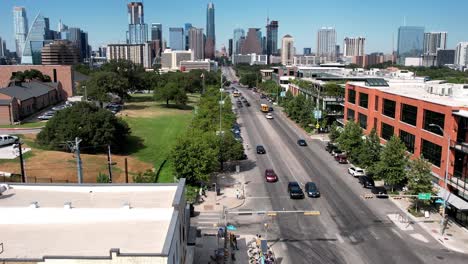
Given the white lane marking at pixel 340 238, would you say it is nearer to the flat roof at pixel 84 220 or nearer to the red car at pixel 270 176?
the flat roof at pixel 84 220

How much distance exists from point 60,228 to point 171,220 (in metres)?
5.81

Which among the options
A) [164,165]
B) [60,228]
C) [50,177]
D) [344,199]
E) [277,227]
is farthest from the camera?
[164,165]

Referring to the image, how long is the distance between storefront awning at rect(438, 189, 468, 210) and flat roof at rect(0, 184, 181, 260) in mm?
24315

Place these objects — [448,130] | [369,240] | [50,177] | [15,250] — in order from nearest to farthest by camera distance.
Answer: [15,250] < [369,240] < [448,130] < [50,177]

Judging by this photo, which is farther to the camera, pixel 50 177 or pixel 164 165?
pixel 164 165

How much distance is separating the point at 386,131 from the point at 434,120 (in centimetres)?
1373

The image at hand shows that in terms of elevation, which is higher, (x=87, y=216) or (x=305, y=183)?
(x=87, y=216)

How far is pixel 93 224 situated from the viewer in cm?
2338

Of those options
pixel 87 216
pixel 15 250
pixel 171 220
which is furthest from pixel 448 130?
pixel 15 250

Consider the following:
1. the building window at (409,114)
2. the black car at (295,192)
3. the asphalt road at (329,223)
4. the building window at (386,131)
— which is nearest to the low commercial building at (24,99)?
the asphalt road at (329,223)

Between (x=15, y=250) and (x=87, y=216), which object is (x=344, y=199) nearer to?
(x=87, y=216)

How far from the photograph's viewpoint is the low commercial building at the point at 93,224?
19062mm

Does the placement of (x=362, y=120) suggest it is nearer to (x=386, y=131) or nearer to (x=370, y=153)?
(x=386, y=131)

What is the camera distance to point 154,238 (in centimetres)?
2130
